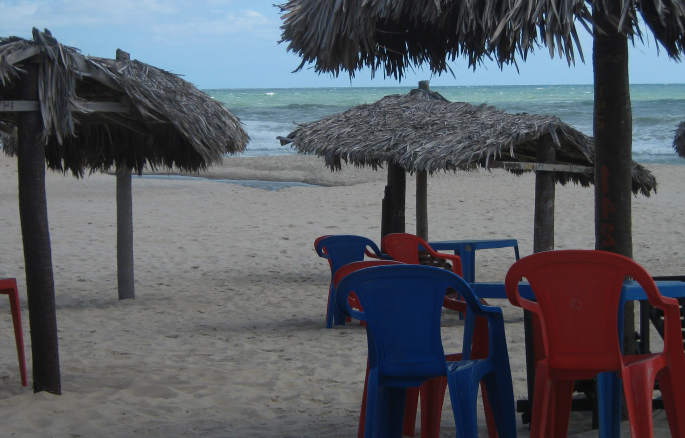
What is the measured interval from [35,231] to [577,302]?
2.70 m

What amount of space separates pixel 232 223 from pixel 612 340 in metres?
10.1

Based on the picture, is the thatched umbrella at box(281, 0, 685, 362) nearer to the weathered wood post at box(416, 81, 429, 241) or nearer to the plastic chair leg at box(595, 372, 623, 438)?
the plastic chair leg at box(595, 372, 623, 438)

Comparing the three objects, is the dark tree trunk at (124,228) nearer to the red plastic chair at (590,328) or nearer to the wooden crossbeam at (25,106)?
the wooden crossbeam at (25,106)

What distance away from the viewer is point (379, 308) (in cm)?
239

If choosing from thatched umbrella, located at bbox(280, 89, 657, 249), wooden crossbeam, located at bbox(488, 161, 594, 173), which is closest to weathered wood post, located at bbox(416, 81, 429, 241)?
thatched umbrella, located at bbox(280, 89, 657, 249)

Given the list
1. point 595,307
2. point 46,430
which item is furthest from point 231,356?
point 595,307

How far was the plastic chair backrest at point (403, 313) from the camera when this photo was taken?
2.35 metres

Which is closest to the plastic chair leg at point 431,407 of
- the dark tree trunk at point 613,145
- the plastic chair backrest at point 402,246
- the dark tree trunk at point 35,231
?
the dark tree trunk at point 613,145

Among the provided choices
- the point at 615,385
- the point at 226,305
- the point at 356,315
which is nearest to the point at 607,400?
the point at 615,385

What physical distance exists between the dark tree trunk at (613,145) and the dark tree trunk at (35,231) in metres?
2.72

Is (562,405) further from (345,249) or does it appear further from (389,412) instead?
(345,249)

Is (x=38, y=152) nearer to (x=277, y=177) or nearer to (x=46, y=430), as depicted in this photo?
(x=46, y=430)

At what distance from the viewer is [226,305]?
6.57 metres

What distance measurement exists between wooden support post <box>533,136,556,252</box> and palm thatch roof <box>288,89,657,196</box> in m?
0.09
